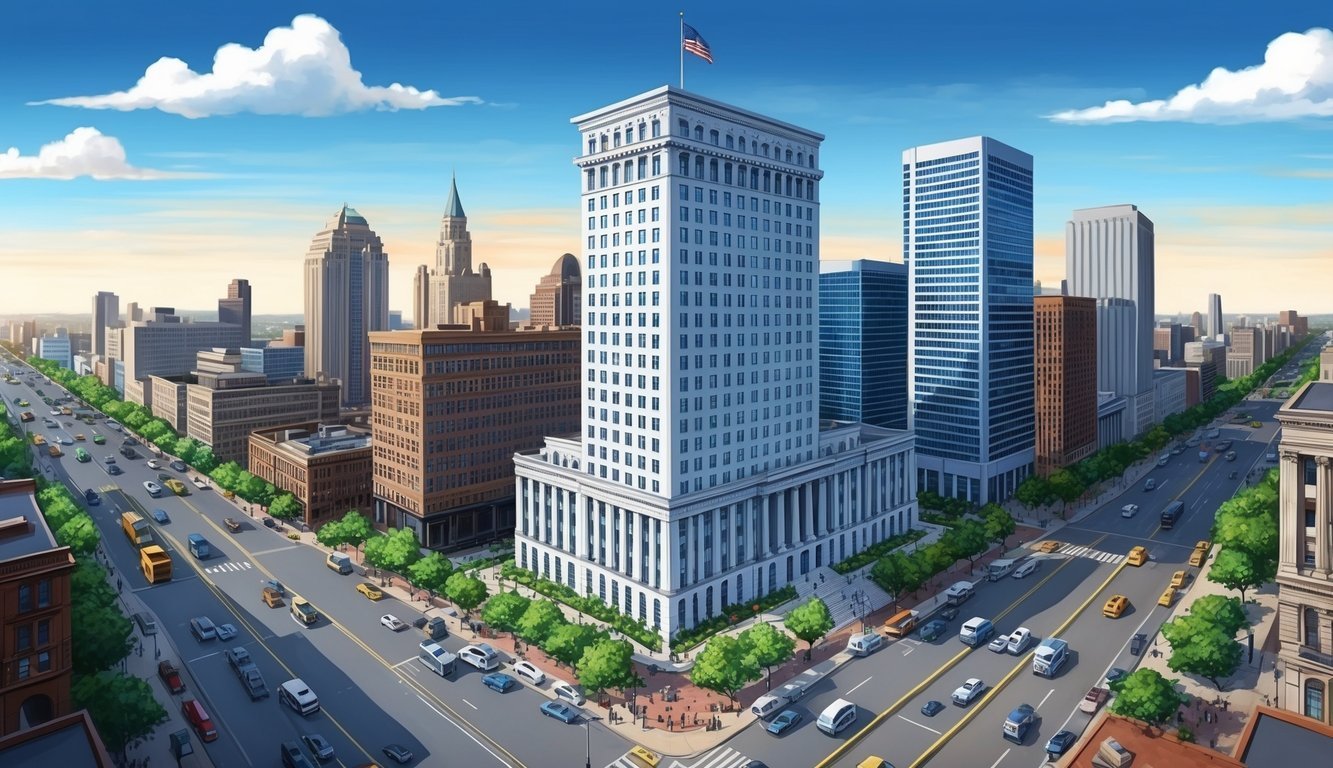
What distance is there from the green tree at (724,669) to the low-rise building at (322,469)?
90238 millimetres

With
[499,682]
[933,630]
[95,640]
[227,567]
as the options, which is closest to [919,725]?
[933,630]

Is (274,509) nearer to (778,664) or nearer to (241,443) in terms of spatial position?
(241,443)

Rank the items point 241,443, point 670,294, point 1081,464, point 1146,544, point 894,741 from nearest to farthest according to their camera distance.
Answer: point 894,741 < point 670,294 < point 1146,544 < point 1081,464 < point 241,443

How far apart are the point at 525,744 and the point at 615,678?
32.1ft

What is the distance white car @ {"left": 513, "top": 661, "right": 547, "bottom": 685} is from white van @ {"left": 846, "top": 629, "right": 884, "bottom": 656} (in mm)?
33921

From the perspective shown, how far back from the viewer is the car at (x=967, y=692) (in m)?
75.3

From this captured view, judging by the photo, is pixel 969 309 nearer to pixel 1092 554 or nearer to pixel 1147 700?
pixel 1092 554

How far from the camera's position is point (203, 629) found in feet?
299

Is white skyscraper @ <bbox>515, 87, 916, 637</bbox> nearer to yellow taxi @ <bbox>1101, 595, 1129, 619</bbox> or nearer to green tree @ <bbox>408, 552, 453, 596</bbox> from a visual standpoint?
green tree @ <bbox>408, 552, 453, 596</bbox>

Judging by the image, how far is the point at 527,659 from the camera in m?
86.6

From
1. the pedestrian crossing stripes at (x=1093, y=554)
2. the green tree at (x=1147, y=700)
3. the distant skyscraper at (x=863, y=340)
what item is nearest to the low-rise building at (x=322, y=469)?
the distant skyscraper at (x=863, y=340)

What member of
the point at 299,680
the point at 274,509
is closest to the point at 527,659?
the point at 299,680

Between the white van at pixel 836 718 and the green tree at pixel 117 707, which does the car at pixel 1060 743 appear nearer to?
the white van at pixel 836 718

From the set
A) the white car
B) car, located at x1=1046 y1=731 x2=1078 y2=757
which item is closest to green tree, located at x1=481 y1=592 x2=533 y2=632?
the white car
